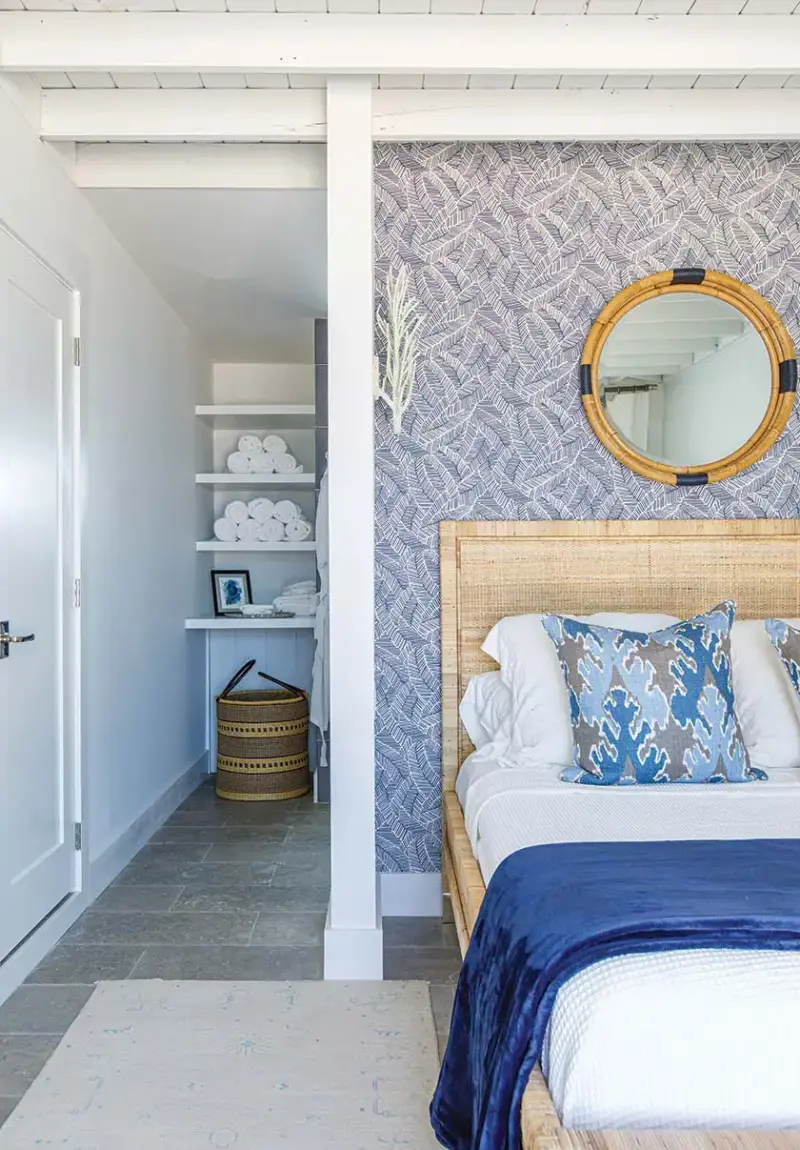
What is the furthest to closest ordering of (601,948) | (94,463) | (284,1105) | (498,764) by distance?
(94,463) → (498,764) → (284,1105) → (601,948)

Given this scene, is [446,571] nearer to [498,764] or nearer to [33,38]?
[498,764]

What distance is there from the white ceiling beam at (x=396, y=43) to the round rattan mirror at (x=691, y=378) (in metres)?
0.67

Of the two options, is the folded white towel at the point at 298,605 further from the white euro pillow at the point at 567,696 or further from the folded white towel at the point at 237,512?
the white euro pillow at the point at 567,696

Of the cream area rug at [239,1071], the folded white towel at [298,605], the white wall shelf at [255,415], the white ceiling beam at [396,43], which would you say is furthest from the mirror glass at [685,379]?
the folded white towel at [298,605]

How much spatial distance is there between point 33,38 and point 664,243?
203 centimetres

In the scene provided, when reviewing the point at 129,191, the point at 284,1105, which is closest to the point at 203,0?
the point at 129,191

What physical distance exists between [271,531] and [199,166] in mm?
2408

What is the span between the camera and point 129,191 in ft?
10.6

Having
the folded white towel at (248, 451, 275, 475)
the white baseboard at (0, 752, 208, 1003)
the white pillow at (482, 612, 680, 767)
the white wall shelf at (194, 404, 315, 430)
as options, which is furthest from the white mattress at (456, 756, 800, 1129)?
the folded white towel at (248, 451, 275, 475)

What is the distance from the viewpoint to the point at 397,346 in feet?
9.77

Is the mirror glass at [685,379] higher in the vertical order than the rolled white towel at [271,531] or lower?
higher

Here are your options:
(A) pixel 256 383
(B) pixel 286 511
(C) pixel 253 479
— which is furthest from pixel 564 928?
(A) pixel 256 383

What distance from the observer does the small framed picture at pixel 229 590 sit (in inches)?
218

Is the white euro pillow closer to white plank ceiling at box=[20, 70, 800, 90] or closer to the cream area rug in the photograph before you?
the cream area rug
